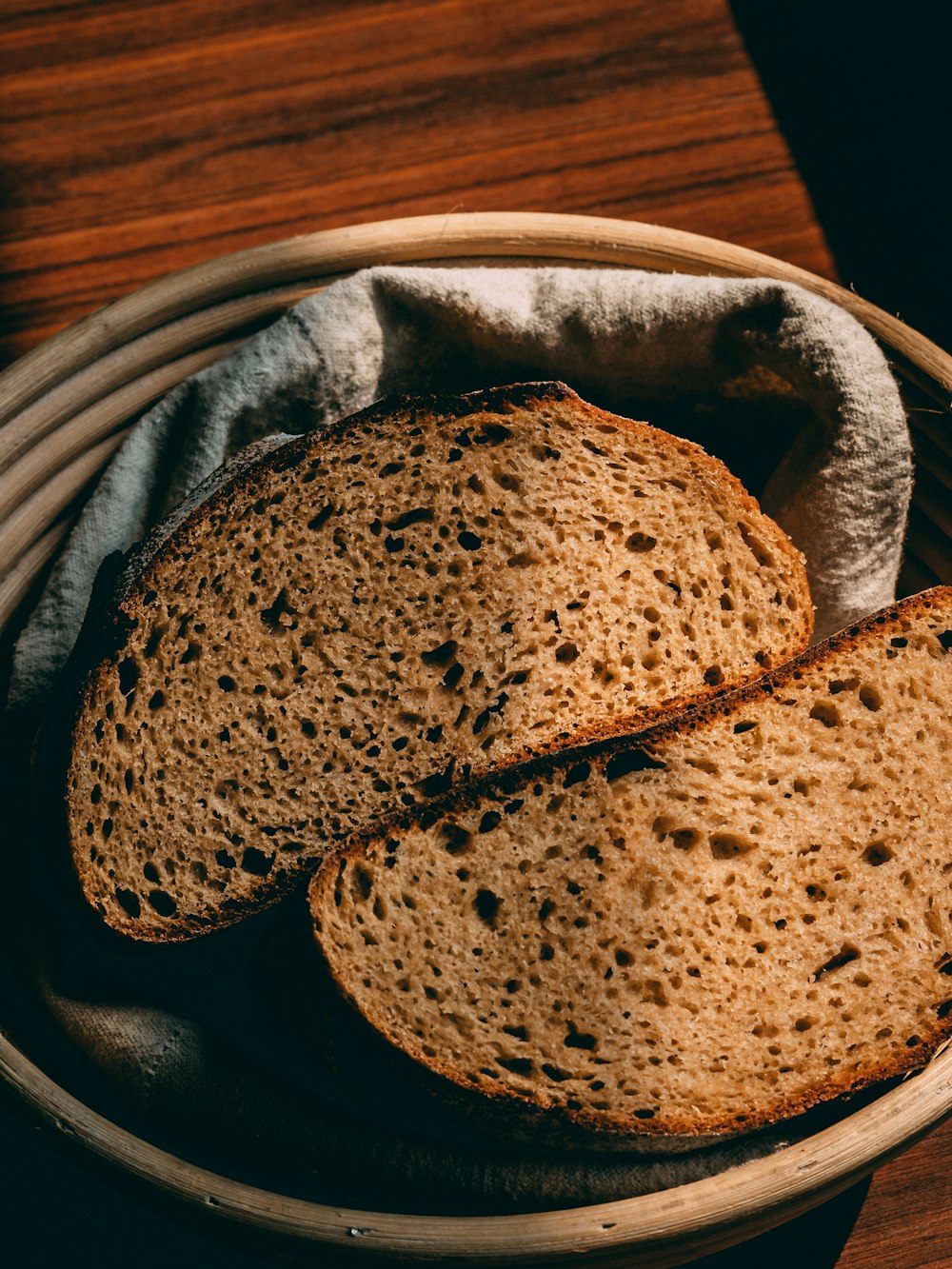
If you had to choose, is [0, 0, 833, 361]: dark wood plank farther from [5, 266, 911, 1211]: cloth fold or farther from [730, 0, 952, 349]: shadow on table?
[5, 266, 911, 1211]: cloth fold

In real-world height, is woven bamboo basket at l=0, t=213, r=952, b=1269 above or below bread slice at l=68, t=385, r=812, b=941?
above

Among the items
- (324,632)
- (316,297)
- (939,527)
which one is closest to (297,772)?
(324,632)

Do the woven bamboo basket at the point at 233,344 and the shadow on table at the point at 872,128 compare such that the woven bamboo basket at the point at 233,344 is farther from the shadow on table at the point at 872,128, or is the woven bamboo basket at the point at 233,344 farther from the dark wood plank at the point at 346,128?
the shadow on table at the point at 872,128

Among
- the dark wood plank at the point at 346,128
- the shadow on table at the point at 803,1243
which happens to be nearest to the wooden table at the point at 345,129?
the dark wood plank at the point at 346,128

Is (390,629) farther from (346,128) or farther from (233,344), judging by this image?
(346,128)

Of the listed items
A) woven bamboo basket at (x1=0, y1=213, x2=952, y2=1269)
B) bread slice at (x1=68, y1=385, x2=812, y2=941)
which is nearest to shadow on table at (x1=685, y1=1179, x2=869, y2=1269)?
woven bamboo basket at (x1=0, y1=213, x2=952, y2=1269)

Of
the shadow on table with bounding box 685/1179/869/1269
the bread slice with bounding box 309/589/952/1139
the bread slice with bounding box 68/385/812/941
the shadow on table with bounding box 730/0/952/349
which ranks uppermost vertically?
the shadow on table with bounding box 730/0/952/349

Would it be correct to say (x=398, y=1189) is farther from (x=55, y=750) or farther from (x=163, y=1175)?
(x=55, y=750)
